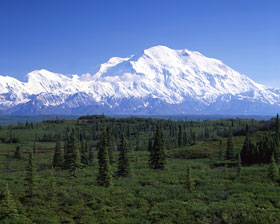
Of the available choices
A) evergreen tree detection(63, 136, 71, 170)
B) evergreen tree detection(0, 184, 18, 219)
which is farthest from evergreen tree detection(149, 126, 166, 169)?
evergreen tree detection(0, 184, 18, 219)

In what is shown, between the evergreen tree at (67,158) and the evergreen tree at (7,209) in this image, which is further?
the evergreen tree at (67,158)

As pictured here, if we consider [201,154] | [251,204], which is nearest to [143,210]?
[251,204]

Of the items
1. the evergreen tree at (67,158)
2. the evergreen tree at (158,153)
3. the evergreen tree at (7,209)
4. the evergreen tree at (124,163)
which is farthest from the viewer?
the evergreen tree at (158,153)

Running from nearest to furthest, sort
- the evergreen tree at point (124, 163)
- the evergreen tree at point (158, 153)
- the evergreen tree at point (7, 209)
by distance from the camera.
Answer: the evergreen tree at point (7, 209), the evergreen tree at point (124, 163), the evergreen tree at point (158, 153)

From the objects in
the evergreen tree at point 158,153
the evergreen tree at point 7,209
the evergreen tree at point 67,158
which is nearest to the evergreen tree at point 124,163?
the evergreen tree at point 158,153

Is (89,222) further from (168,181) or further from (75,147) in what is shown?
(75,147)

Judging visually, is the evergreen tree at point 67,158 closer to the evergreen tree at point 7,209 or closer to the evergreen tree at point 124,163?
the evergreen tree at point 124,163

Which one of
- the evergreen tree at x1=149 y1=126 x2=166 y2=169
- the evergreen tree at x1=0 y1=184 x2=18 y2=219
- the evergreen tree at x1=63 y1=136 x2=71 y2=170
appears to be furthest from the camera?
the evergreen tree at x1=149 y1=126 x2=166 y2=169

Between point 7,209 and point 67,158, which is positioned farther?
point 67,158

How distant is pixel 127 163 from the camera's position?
5091 centimetres

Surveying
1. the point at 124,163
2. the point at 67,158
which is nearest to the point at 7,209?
the point at 124,163

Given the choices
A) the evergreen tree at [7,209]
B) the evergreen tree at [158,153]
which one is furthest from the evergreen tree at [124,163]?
the evergreen tree at [7,209]

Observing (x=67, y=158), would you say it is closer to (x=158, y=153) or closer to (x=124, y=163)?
(x=124, y=163)

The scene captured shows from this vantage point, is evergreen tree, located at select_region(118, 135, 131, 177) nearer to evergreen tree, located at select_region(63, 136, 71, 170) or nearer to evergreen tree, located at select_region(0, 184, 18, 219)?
evergreen tree, located at select_region(63, 136, 71, 170)
